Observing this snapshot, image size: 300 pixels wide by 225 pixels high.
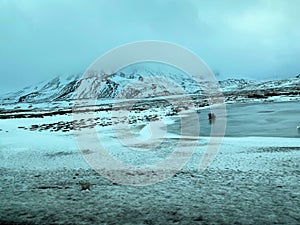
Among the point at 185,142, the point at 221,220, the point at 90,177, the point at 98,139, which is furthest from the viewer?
the point at 98,139

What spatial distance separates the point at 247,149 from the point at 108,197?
9.42 m

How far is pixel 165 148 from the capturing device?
1728 cm

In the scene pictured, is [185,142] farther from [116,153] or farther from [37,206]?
[37,206]

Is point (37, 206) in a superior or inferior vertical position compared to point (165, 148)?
inferior

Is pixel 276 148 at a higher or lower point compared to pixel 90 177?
higher

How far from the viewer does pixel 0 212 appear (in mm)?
7688

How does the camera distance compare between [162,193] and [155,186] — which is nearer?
[162,193]

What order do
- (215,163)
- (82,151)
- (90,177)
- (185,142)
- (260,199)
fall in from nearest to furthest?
(260,199) < (90,177) < (215,163) < (82,151) < (185,142)

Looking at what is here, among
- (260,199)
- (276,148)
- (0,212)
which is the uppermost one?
(276,148)

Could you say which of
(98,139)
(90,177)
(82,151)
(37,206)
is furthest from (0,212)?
(98,139)

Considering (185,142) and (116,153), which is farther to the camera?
(185,142)

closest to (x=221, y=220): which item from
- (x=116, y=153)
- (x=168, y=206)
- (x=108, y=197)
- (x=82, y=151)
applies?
(x=168, y=206)

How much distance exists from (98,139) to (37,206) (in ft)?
45.4

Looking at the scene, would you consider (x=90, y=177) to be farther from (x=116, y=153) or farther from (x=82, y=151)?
(x=82, y=151)
